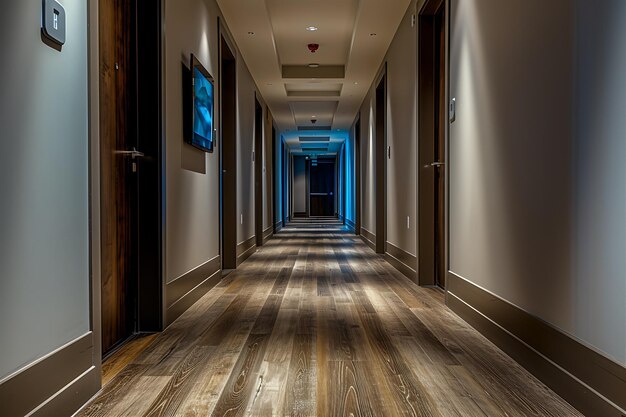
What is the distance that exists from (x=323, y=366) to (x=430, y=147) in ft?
8.38

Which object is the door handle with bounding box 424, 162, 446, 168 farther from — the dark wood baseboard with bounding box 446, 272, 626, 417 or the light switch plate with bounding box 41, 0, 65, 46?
the light switch plate with bounding box 41, 0, 65, 46

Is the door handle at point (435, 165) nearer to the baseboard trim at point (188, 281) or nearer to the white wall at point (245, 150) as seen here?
the baseboard trim at point (188, 281)

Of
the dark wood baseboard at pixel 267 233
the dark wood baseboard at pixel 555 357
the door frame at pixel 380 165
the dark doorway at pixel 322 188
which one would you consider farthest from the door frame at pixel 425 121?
the dark doorway at pixel 322 188

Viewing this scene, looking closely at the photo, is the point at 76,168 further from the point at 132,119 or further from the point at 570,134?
the point at 570,134

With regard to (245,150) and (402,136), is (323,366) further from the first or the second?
(245,150)

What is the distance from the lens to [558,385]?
71.3 inches

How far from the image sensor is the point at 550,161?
75.8 inches

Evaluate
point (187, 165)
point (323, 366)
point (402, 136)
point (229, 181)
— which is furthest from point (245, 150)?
point (323, 366)

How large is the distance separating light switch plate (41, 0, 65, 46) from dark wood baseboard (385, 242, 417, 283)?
11.1ft

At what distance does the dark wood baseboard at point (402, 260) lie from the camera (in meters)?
4.58

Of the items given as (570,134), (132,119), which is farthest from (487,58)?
(132,119)

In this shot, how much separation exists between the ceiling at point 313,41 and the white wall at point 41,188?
3.18 meters

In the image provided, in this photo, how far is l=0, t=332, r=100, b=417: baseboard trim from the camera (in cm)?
135

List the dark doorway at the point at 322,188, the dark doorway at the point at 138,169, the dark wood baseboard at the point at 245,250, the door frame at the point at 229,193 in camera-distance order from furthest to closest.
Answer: the dark doorway at the point at 322,188
the dark wood baseboard at the point at 245,250
the door frame at the point at 229,193
the dark doorway at the point at 138,169
